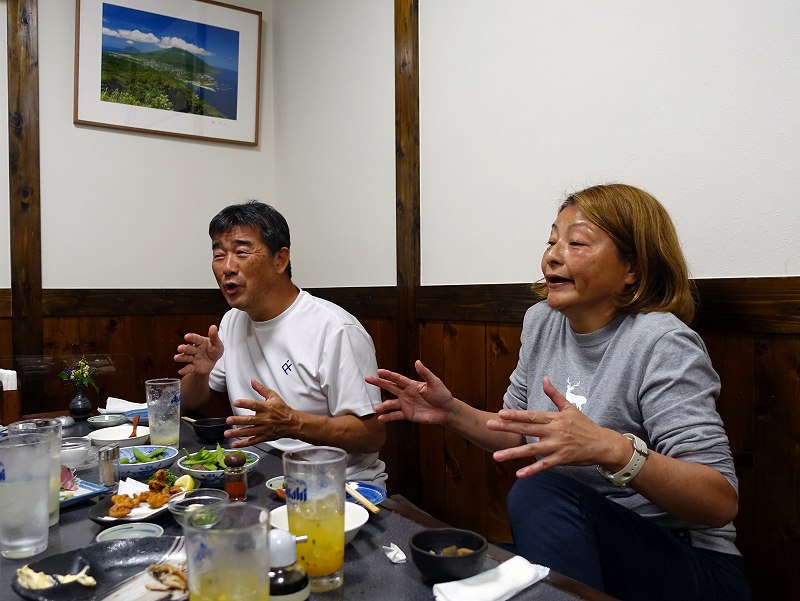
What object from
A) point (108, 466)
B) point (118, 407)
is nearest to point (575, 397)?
point (108, 466)

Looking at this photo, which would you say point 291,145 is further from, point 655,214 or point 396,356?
point 655,214

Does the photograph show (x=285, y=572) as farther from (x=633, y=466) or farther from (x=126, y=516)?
(x=633, y=466)

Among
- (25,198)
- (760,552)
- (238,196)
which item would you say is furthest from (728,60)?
(25,198)

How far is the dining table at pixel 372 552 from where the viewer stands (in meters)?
0.83

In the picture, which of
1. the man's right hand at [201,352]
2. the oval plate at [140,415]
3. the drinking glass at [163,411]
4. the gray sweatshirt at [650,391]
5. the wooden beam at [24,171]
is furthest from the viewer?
the wooden beam at [24,171]

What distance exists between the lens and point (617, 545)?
3.90ft

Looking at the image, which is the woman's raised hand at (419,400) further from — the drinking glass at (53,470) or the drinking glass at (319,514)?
the drinking glass at (53,470)

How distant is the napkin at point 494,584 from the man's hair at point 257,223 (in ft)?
4.80

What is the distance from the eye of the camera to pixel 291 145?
12.0 ft

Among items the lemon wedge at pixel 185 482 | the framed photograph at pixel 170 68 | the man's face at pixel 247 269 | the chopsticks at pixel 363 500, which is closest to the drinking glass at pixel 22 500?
the lemon wedge at pixel 185 482

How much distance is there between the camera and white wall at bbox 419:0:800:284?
147cm

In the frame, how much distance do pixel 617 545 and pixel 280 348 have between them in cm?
123

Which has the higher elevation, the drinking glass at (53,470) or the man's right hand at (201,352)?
the man's right hand at (201,352)

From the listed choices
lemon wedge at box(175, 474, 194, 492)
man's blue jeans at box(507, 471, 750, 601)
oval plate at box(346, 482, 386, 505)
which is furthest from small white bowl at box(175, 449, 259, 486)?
man's blue jeans at box(507, 471, 750, 601)
